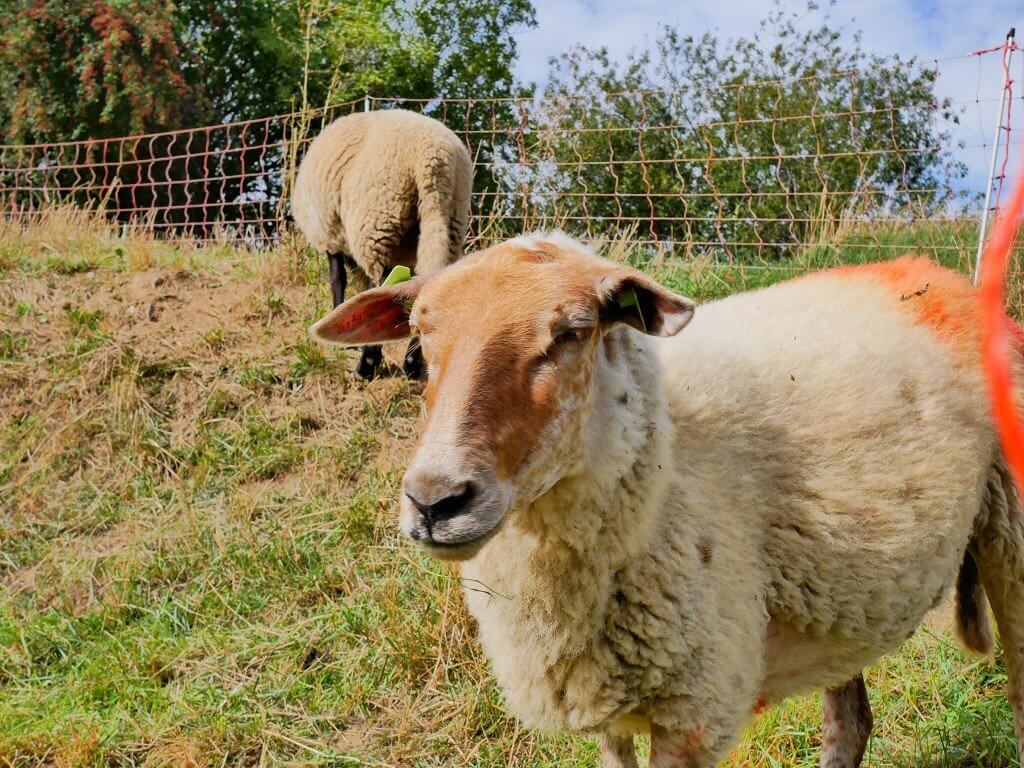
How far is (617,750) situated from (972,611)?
1640 millimetres

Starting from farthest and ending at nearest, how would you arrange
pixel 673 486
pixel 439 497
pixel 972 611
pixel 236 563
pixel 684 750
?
pixel 236 563 → pixel 972 611 → pixel 673 486 → pixel 684 750 → pixel 439 497

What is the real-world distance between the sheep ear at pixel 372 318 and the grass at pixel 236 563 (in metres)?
1.50

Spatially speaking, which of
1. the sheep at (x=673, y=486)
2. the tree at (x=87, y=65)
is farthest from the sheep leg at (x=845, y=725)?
the tree at (x=87, y=65)

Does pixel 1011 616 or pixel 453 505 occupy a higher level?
pixel 453 505

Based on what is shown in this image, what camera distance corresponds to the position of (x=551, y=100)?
28.8 feet

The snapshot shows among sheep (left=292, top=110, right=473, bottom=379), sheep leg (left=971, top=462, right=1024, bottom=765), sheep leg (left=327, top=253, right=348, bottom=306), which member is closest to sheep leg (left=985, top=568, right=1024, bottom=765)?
sheep leg (left=971, top=462, right=1024, bottom=765)

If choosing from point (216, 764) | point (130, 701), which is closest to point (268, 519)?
point (130, 701)

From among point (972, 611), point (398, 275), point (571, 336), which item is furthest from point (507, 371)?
point (972, 611)

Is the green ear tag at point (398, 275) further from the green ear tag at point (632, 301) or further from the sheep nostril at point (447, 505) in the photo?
the sheep nostril at point (447, 505)

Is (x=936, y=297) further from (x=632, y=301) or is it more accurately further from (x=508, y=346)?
(x=508, y=346)

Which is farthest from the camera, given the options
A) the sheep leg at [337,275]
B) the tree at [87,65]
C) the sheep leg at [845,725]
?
the tree at [87,65]

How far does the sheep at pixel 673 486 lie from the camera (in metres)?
2.36

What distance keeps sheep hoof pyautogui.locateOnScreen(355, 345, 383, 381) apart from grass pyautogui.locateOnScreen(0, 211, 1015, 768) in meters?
0.10

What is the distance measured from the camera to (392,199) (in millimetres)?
6578
